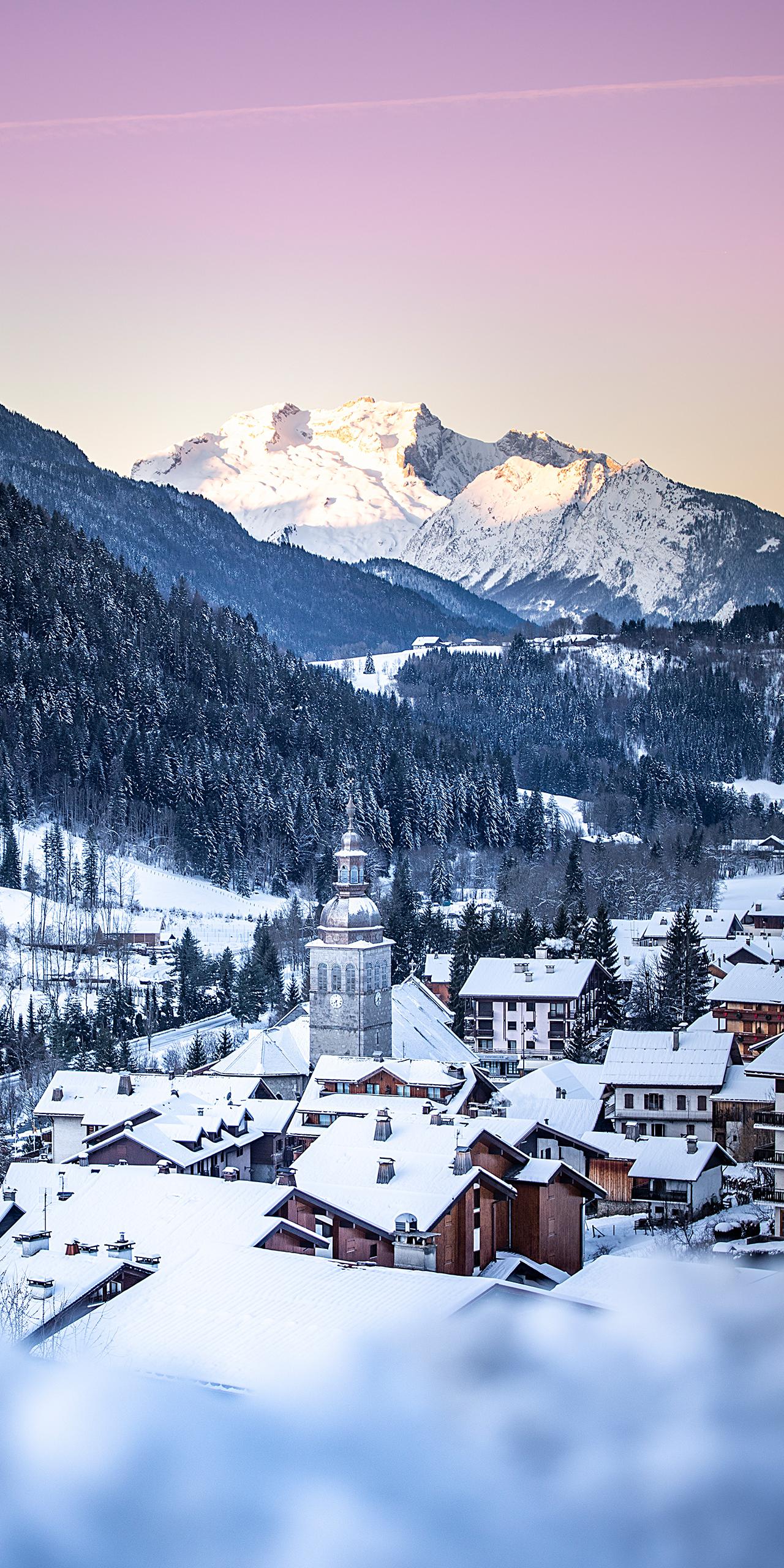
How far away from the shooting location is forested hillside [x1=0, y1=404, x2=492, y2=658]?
154 metres

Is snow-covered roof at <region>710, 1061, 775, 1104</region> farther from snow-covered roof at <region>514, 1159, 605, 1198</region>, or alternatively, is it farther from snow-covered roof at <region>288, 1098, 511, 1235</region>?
snow-covered roof at <region>288, 1098, 511, 1235</region>

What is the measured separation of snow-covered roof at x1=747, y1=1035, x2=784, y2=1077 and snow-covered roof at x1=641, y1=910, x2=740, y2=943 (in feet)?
45.7

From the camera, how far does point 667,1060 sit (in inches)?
848

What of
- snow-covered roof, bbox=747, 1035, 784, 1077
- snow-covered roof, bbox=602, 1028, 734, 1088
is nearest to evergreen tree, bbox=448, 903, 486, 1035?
snow-covered roof, bbox=602, 1028, 734, 1088

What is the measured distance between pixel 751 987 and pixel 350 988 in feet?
25.6

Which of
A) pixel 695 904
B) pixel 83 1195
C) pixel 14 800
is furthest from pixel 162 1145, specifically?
pixel 14 800

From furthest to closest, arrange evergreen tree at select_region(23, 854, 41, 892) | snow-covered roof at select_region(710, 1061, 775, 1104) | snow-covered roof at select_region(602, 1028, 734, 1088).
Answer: evergreen tree at select_region(23, 854, 41, 892) → snow-covered roof at select_region(602, 1028, 734, 1088) → snow-covered roof at select_region(710, 1061, 775, 1104)

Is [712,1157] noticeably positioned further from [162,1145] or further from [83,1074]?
[83,1074]

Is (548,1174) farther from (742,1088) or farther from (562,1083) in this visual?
(562,1083)

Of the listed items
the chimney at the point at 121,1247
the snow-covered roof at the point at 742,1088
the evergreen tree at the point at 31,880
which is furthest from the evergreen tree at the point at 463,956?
the chimney at the point at 121,1247

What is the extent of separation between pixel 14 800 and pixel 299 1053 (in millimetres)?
31319

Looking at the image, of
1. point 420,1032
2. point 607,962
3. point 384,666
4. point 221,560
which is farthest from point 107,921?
point 221,560

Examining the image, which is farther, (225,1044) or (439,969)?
(439,969)

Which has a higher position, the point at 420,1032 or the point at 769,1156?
the point at 420,1032
